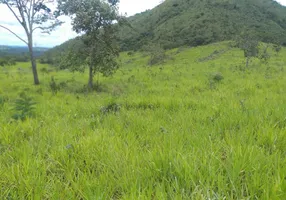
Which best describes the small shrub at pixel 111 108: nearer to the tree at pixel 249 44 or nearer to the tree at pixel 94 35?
the tree at pixel 94 35

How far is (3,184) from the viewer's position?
2.20 m

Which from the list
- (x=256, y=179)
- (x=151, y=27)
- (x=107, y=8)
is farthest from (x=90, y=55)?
(x=151, y=27)

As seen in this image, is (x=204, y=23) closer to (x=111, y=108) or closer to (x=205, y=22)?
(x=205, y=22)

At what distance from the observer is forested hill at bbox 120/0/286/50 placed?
229 ft

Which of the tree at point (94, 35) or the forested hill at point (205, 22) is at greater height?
the forested hill at point (205, 22)

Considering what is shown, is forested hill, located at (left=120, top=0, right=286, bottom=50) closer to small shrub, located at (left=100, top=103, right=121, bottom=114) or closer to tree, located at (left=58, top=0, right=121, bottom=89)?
tree, located at (left=58, top=0, right=121, bottom=89)

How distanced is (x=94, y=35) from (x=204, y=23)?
7223 centimetres

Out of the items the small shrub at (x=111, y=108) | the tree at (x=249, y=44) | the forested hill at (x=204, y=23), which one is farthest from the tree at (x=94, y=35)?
the forested hill at (x=204, y=23)

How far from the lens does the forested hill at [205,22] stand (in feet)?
229

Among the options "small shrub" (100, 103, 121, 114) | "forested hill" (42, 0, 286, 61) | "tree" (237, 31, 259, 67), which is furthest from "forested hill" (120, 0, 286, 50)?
"small shrub" (100, 103, 121, 114)

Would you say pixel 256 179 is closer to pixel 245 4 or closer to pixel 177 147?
pixel 177 147

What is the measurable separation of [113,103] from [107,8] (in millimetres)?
8324

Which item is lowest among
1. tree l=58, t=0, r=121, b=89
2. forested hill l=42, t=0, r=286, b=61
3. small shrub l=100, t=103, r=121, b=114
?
small shrub l=100, t=103, r=121, b=114

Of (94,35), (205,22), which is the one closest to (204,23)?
(205,22)
